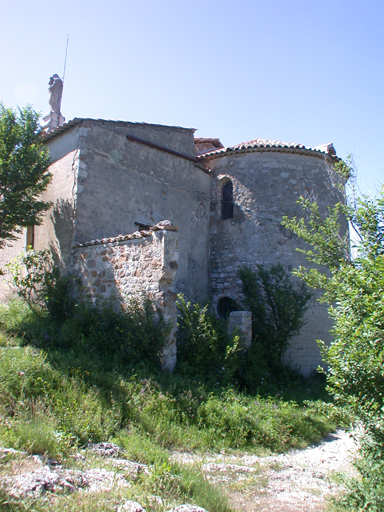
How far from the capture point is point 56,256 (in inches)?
445

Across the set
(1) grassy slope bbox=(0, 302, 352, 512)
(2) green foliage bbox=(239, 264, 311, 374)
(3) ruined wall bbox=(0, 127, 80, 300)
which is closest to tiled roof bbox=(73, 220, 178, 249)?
(3) ruined wall bbox=(0, 127, 80, 300)

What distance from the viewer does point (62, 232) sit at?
1126 cm

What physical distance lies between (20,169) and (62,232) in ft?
6.13

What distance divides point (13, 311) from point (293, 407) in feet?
23.2

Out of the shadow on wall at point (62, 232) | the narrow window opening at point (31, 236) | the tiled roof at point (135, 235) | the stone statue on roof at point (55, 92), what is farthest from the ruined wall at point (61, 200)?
the stone statue on roof at point (55, 92)

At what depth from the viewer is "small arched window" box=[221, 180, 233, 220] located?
1559cm

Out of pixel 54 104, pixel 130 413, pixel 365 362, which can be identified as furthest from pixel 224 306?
pixel 54 104

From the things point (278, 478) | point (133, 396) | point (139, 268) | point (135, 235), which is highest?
point (135, 235)

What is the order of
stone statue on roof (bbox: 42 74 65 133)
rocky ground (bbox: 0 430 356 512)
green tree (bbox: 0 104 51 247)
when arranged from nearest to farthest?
1. rocky ground (bbox: 0 430 356 512)
2. green tree (bbox: 0 104 51 247)
3. stone statue on roof (bbox: 42 74 65 133)

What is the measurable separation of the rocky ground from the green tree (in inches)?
275

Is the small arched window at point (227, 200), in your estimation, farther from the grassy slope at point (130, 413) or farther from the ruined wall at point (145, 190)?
the grassy slope at point (130, 413)

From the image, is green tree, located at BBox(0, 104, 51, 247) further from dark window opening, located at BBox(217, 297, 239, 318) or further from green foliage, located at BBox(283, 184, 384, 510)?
green foliage, located at BBox(283, 184, 384, 510)

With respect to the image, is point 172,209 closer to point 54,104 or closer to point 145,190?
point 145,190

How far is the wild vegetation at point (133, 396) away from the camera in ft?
17.5
